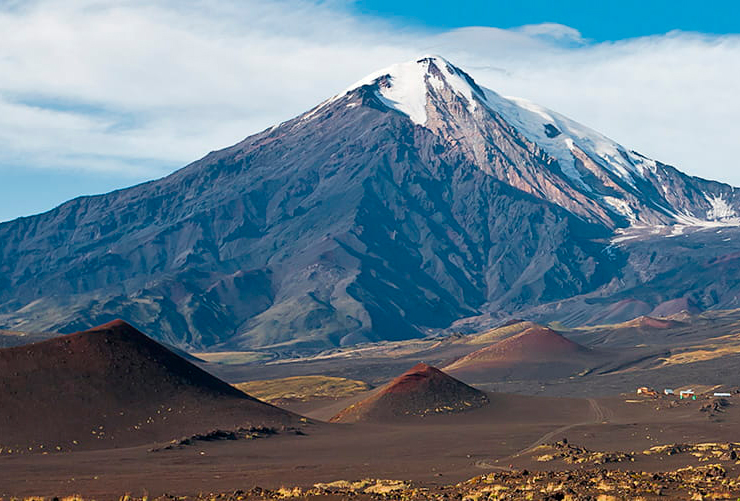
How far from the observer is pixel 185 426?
80875 mm

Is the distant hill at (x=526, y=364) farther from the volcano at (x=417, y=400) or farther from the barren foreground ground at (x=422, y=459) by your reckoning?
the barren foreground ground at (x=422, y=459)

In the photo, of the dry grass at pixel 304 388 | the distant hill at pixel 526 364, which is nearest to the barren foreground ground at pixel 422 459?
the dry grass at pixel 304 388

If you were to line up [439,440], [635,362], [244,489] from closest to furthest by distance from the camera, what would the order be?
[244,489] < [439,440] < [635,362]

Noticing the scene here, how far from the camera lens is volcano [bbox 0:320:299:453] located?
246 feet

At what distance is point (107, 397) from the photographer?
81.1 meters

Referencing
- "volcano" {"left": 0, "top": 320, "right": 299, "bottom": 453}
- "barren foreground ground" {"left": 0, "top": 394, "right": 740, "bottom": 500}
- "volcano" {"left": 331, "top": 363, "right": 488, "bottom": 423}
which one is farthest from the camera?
"volcano" {"left": 331, "top": 363, "right": 488, "bottom": 423}

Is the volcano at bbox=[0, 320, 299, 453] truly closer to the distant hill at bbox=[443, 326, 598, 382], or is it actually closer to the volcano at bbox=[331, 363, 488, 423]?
the volcano at bbox=[331, 363, 488, 423]

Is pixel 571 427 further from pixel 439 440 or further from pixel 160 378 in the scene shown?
pixel 160 378

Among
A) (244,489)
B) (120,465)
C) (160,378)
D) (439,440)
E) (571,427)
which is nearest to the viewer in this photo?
(244,489)

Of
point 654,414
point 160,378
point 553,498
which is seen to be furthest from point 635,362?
point 553,498

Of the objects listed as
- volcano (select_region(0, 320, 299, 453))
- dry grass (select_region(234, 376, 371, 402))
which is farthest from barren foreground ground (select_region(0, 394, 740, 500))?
dry grass (select_region(234, 376, 371, 402))

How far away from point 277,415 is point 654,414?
1579 inches

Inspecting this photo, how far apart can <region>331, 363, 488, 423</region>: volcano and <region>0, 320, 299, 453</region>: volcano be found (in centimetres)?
1238

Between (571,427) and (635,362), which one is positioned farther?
(635,362)
